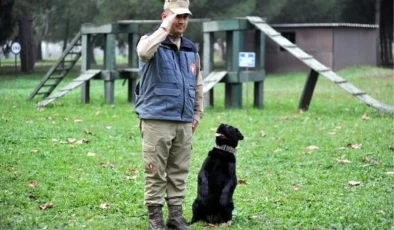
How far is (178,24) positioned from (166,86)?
0.53 metres

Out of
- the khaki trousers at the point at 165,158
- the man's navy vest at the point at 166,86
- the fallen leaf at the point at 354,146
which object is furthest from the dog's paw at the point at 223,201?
the fallen leaf at the point at 354,146

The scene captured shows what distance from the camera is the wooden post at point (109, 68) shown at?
69.4 feet

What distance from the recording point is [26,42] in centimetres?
4234

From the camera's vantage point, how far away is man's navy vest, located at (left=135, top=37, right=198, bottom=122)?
655cm

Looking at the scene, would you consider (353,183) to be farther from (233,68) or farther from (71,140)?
(233,68)

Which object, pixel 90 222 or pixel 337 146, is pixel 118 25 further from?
pixel 90 222

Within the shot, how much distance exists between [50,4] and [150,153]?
30467 millimetres

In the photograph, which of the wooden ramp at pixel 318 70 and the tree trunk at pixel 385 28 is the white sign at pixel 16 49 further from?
the wooden ramp at pixel 318 70

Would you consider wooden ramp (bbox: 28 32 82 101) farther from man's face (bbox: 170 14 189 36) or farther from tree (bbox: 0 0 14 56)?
man's face (bbox: 170 14 189 36)

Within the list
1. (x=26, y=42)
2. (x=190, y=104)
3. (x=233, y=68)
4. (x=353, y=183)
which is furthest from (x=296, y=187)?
(x=26, y=42)

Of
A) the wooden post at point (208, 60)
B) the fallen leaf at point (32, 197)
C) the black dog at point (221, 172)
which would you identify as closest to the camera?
the black dog at point (221, 172)

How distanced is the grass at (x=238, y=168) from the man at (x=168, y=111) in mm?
484

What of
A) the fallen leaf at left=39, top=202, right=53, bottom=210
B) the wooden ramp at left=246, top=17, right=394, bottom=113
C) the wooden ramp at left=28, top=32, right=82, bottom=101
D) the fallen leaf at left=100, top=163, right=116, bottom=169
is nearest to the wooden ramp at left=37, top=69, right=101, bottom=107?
the wooden ramp at left=28, top=32, right=82, bottom=101

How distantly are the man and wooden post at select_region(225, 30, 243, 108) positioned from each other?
13145 mm
